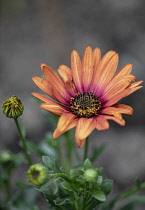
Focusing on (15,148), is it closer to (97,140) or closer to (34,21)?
(97,140)

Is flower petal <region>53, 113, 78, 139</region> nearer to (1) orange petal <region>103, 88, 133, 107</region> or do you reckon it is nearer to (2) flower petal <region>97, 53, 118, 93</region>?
(1) orange petal <region>103, 88, 133, 107</region>

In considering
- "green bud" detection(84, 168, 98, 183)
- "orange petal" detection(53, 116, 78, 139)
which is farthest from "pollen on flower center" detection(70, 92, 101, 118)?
"green bud" detection(84, 168, 98, 183)

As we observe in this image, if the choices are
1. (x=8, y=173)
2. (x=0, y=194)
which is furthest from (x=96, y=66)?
(x=0, y=194)

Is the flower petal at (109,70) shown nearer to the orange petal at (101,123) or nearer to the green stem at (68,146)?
the orange petal at (101,123)

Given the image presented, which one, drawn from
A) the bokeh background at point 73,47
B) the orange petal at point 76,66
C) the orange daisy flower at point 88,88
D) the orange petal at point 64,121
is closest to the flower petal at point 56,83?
the orange daisy flower at point 88,88

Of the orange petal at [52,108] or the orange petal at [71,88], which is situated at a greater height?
the orange petal at [71,88]

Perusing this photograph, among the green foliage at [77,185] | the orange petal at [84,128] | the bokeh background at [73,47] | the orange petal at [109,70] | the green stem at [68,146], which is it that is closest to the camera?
the orange petal at [84,128]
